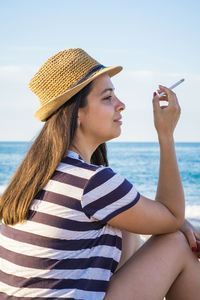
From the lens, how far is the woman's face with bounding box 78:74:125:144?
2420 mm

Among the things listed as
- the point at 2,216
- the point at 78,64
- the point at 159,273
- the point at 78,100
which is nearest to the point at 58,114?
the point at 78,100

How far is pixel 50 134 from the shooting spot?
2.26 m

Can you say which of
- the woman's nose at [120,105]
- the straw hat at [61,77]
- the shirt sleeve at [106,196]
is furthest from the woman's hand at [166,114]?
the shirt sleeve at [106,196]

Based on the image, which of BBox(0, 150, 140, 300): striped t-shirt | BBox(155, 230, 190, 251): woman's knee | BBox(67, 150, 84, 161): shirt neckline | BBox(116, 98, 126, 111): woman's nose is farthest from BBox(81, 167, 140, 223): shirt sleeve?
BBox(116, 98, 126, 111): woman's nose

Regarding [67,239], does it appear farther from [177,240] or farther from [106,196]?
[177,240]

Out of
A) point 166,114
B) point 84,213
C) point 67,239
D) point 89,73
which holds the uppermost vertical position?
point 89,73

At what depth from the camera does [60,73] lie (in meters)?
2.45

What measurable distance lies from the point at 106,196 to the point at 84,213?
122 mm

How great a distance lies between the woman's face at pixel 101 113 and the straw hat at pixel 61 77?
8cm

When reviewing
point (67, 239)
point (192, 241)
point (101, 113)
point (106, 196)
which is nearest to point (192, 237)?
point (192, 241)

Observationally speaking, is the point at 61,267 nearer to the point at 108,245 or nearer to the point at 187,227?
the point at 108,245

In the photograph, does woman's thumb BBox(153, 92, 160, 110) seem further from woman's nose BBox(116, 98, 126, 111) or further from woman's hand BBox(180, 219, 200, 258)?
woman's hand BBox(180, 219, 200, 258)

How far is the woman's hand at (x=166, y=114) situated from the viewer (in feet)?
7.88

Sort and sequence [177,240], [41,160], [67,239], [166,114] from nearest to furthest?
[67,239] → [41,160] → [177,240] → [166,114]
